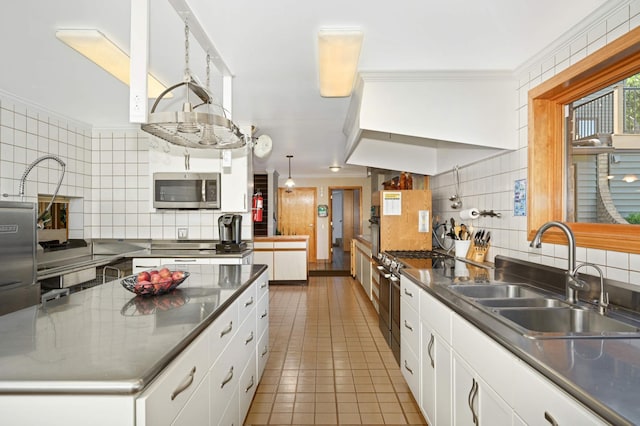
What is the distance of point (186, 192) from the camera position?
13.1 ft

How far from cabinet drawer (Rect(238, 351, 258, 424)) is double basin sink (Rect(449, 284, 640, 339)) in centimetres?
124

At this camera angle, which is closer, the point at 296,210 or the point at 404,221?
the point at 404,221

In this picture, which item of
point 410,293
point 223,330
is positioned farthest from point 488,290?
point 223,330

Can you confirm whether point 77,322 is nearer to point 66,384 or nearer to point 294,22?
point 66,384

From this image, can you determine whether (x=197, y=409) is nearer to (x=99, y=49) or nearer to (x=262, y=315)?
(x=262, y=315)

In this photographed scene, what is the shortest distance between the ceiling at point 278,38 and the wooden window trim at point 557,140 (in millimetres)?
258

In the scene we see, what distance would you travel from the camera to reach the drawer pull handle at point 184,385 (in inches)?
39.4

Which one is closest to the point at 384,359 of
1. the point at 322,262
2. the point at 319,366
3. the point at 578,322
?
the point at 319,366

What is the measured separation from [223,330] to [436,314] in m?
1.04

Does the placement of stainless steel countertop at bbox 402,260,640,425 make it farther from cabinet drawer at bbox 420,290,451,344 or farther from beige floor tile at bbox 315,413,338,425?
beige floor tile at bbox 315,413,338,425

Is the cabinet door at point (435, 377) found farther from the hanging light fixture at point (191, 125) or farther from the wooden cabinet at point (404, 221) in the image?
the wooden cabinet at point (404, 221)

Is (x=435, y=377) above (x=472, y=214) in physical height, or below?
below

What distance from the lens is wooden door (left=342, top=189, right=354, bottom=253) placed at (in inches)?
449

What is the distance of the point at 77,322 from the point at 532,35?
2.60 meters
